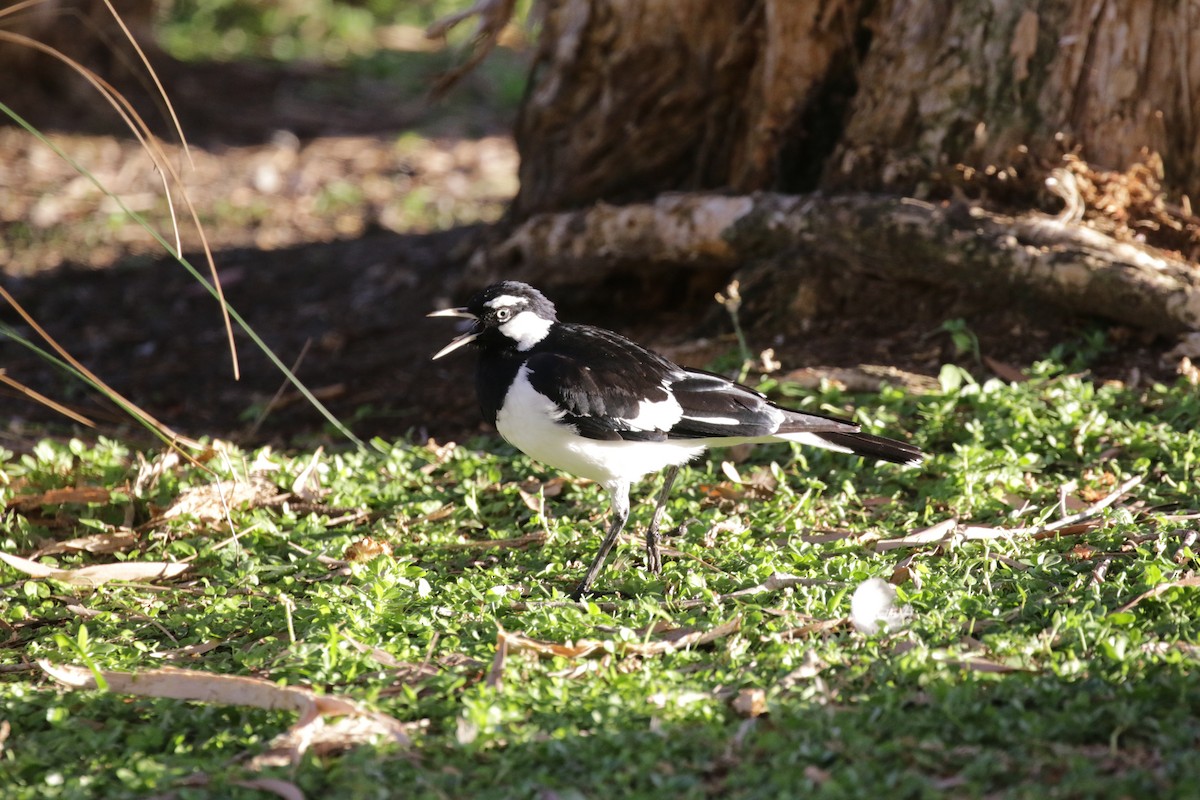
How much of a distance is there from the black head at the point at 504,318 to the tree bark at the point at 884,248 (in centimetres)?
187

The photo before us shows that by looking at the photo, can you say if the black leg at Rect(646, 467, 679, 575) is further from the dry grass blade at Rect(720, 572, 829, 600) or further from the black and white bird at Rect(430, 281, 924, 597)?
the dry grass blade at Rect(720, 572, 829, 600)

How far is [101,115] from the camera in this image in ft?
34.8

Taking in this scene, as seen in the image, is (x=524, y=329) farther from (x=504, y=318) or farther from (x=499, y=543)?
(x=499, y=543)

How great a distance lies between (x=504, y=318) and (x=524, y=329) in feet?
0.25

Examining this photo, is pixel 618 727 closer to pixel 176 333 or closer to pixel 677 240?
pixel 677 240

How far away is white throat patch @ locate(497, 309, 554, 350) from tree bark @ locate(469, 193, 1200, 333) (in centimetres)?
186

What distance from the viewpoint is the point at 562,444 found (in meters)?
4.02

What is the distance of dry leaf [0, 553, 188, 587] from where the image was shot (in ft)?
13.4

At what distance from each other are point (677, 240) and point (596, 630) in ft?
9.57

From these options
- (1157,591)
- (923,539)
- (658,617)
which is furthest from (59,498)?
(1157,591)

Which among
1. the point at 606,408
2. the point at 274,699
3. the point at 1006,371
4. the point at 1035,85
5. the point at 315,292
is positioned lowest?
the point at 315,292

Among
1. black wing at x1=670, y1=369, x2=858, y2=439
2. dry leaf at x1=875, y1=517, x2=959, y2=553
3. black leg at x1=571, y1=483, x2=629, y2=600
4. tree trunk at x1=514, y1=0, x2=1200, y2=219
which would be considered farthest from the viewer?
tree trunk at x1=514, y1=0, x2=1200, y2=219

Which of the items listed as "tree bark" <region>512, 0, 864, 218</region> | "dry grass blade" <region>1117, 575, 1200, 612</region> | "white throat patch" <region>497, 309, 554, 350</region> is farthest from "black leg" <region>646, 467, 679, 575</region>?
"tree bark" <region>512, 0, 864, 218</region>

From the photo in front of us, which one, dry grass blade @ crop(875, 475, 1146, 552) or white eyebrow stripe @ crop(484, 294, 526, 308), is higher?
white eyebrow stripe @ crop(484, 294, 526, 308)
